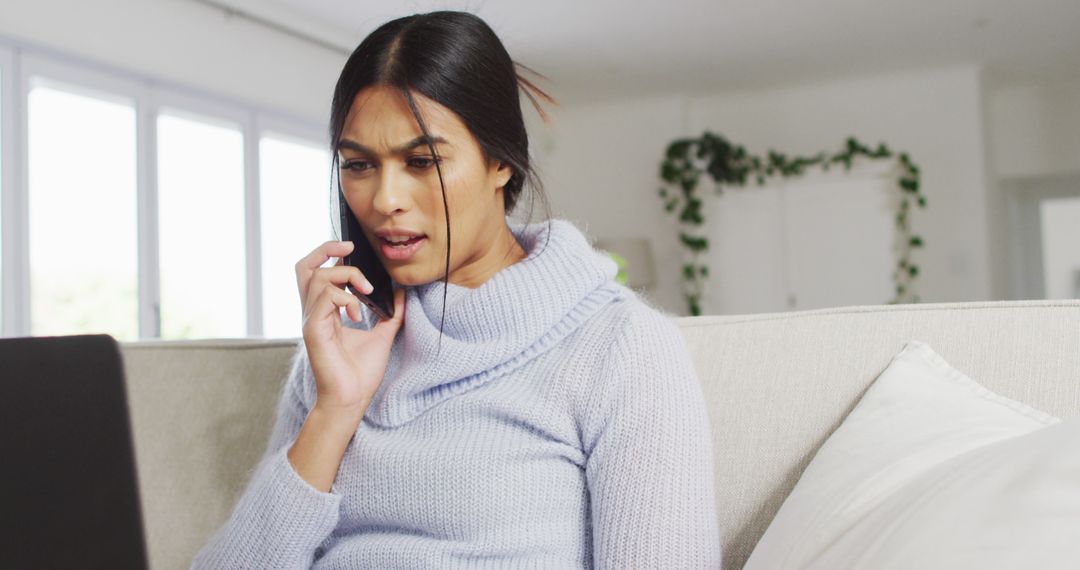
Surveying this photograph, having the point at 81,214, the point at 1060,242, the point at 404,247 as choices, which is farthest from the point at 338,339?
the point at 1060,242

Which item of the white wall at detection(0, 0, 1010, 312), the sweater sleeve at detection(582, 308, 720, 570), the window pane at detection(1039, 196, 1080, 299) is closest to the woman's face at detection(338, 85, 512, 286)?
the sweater sleeve at detection(582, 308, 720, 570)

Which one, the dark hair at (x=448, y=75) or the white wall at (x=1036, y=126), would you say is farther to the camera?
the white wall at (x=1036, y=126)

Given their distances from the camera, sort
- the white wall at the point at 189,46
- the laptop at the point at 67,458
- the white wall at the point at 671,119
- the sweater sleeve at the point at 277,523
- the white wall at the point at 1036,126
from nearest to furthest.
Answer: the laptop at the point at 67,458 → the sweater sleeve at the point at 277,523 → the white wall at the point at 189,46 → the white wall at the point at 671,119 → the white wall at the point at 1036,126

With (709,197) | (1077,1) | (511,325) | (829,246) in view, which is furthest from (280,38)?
(511,325)

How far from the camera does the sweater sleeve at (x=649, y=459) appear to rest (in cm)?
90

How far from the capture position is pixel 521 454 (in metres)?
0.98

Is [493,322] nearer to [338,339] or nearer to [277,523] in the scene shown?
[338,339]

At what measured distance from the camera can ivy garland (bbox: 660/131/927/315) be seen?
676 cm

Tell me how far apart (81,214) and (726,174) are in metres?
4.43

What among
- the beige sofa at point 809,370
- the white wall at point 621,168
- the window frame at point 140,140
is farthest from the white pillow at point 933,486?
the white wall at point 621,168

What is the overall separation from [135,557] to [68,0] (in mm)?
4553

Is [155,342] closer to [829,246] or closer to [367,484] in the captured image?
[367,484]

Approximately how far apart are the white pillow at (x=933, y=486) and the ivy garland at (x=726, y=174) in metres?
6.22

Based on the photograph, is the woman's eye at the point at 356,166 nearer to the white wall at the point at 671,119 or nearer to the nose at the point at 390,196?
the nose at the point at 390,196
